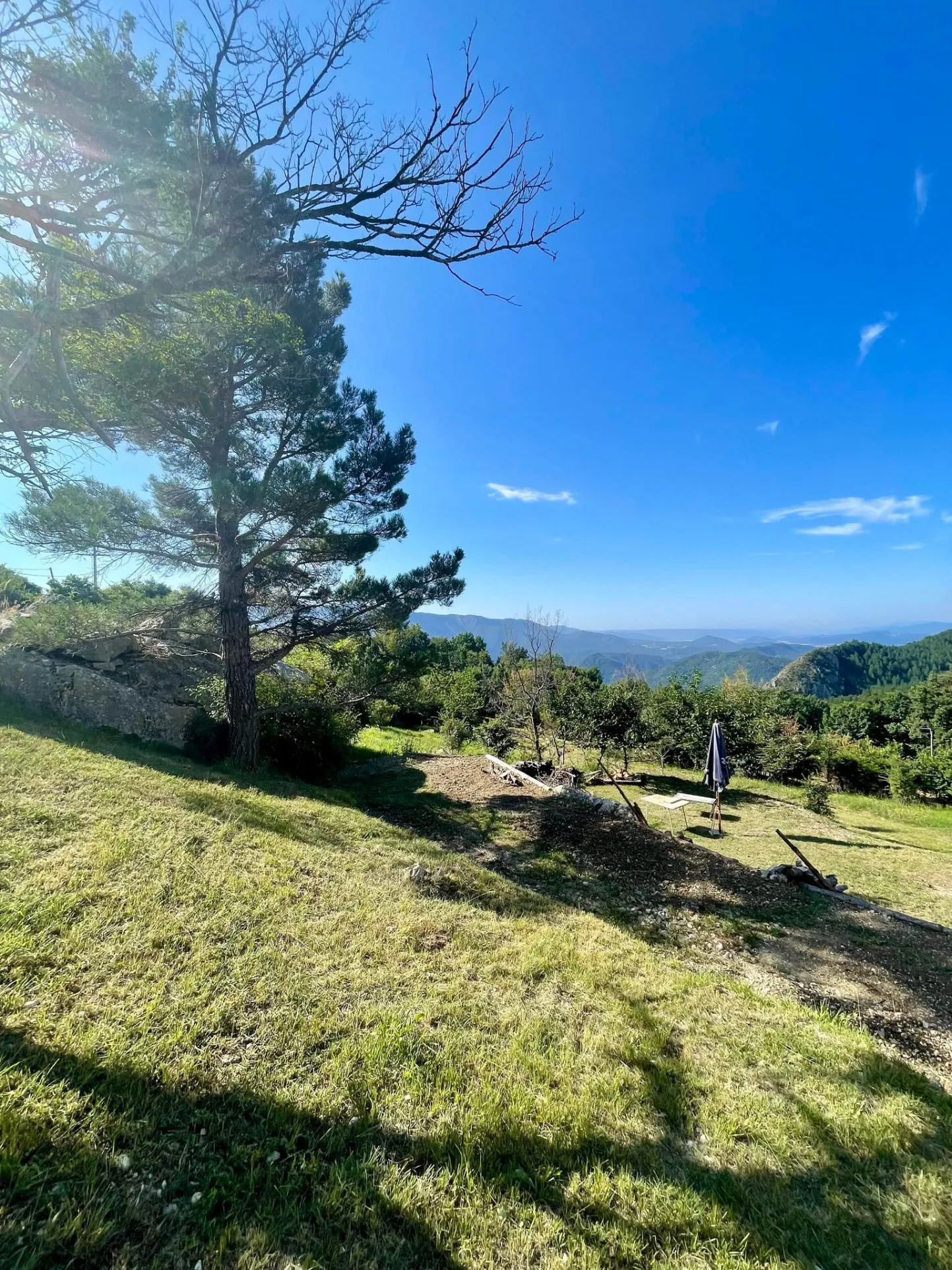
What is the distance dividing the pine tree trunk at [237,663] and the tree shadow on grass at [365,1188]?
21.3 feet

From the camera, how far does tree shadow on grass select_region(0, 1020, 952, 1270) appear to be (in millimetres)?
1441

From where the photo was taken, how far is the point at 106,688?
7.43 m

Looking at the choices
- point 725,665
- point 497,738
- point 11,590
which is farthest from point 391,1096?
point 725,665

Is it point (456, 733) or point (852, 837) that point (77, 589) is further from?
point (852, 837)

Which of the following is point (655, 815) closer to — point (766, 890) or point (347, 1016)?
point (766, 890)

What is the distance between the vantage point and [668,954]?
4.06 m

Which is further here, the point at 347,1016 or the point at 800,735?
the point at 800,735

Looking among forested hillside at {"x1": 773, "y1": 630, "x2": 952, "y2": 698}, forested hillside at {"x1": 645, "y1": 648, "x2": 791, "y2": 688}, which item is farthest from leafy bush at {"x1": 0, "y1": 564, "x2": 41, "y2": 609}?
forested hillside at {"x1": 645, "y1": 648, "x2": 791, "y2": 688}

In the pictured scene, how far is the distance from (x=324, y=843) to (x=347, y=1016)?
107 inches

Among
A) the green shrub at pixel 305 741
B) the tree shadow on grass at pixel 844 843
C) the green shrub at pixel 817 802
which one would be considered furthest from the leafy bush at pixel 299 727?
the green shrub at pixel 817 802

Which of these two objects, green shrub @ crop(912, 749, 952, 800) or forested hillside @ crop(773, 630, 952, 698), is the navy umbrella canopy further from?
forested hillside @ crop(773, 630, 952, 698)

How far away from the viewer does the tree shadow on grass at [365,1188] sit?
1.44 meters

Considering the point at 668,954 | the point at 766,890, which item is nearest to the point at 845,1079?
the point at 668,954

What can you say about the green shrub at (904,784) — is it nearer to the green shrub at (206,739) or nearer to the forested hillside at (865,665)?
the green shrub at (206,739)
